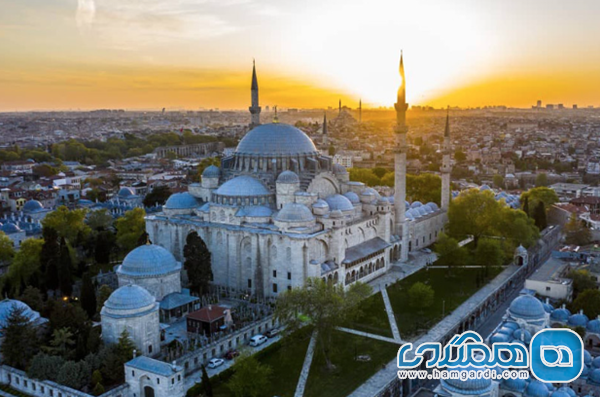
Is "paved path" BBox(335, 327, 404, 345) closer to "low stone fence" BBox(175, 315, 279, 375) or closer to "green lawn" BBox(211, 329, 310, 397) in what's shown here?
"green lawn" BBox(211, 329, 310, 397)

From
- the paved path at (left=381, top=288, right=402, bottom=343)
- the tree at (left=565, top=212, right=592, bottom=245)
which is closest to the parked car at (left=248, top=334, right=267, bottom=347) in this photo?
the paved path at (left=381, top=288, right=402, bottom=343)

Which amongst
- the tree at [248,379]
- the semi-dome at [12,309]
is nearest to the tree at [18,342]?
the semi-dome at [12,309]

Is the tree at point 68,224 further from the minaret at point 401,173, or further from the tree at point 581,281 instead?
the tree at point 581,281

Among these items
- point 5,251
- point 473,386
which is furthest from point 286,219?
point 5,251

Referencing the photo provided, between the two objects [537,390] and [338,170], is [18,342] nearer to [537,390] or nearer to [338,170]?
[537,390]

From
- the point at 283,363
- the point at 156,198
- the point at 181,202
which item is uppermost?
the point at 181,202

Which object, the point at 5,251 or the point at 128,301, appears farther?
the point at 5,251
